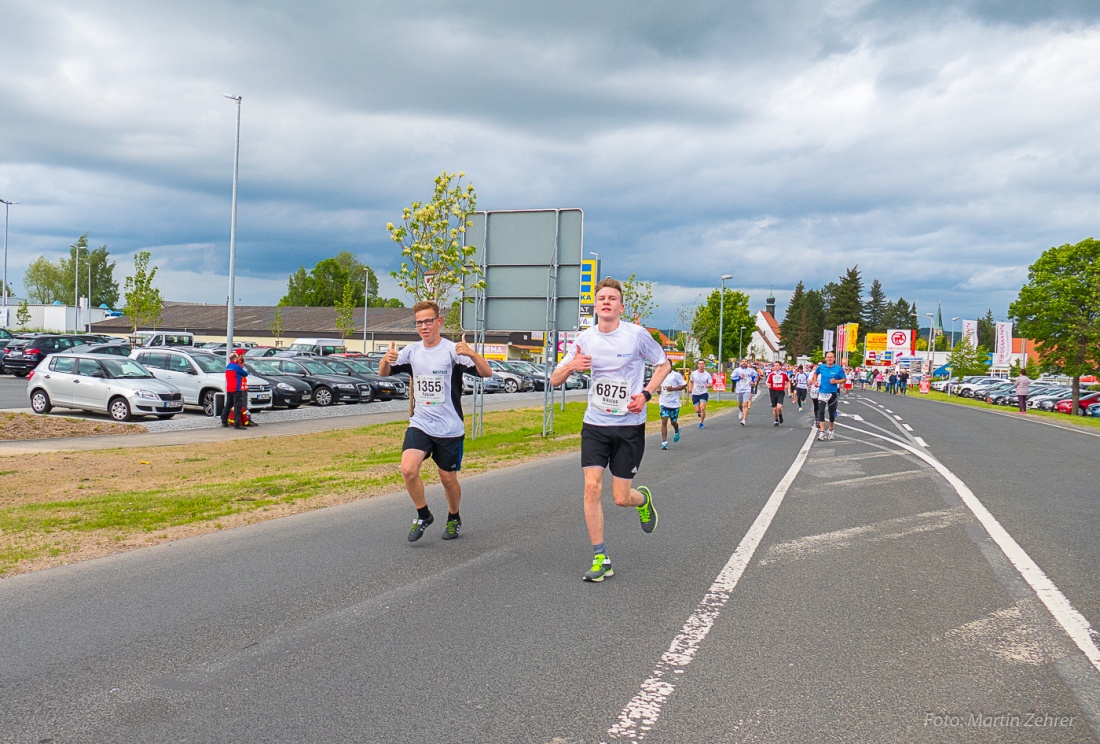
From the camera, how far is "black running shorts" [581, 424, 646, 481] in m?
5.74

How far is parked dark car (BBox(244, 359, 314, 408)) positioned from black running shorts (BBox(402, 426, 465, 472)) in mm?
19873

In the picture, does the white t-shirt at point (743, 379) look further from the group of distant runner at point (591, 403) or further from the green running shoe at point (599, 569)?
the green running shoe at point (599, 569)

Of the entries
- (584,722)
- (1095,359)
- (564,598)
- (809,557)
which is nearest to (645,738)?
(584,722)

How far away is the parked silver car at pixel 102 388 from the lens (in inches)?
763

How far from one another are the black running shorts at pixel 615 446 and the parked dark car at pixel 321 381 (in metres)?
23.2

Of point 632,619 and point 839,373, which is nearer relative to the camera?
point 632,619

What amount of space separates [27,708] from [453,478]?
3.74 metres

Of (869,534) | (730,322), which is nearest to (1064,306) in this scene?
(869,534)

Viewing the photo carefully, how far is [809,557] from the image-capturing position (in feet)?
21.3

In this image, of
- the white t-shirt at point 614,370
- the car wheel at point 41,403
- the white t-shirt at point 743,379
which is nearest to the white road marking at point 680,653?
the white t-shirt at point 614,370

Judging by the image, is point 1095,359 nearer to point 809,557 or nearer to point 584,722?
point 809,557

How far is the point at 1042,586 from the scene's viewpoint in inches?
223

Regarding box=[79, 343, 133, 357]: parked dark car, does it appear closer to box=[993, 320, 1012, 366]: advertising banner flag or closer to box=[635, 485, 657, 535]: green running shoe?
box=[635, 485, 657, 535]: green running shoe

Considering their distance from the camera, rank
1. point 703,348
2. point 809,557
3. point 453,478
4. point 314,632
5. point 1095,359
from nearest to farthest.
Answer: point 314,632 → point 809,557 → point 453,478 → point 1095,359 → point 703,348
